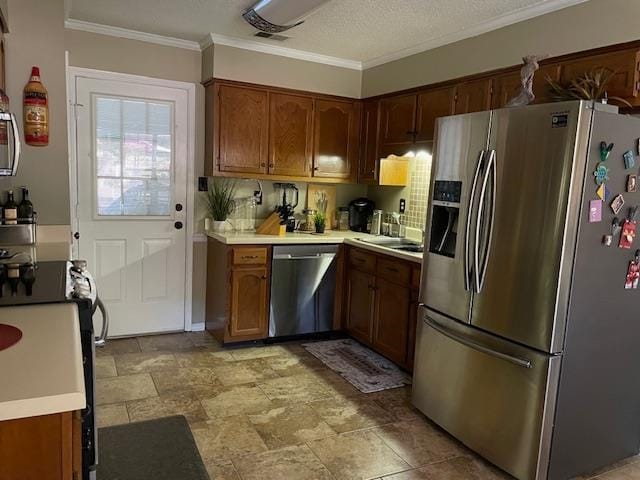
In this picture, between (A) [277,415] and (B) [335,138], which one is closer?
(A) [277,415]

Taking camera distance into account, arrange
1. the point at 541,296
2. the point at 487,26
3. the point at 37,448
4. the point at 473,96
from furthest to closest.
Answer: the point at 473,96 < the point at 487,26 < the point at 541,296 < the point at 37,448

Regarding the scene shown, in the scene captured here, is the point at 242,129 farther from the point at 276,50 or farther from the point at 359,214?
the point at 359,214

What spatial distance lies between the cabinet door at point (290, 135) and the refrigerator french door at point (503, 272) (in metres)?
1.72

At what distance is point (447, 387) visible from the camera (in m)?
2.71

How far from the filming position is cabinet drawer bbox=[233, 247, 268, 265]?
3832 mm

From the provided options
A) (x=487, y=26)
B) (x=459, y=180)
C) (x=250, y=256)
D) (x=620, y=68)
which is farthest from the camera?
(x=250, y=256)

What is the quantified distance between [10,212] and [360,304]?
2529mm

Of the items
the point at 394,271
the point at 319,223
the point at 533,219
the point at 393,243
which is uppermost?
the point at 533,219

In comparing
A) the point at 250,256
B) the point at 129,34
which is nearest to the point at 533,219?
the point at 250,256

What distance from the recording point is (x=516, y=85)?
9.91 feet

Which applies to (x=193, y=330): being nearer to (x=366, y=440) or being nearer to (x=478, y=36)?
(x=366, y=440)

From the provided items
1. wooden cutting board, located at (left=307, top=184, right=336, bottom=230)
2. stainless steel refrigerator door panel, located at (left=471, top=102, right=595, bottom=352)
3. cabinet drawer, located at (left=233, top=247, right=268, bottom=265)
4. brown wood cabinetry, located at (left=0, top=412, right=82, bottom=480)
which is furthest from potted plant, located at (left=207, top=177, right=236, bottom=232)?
brown wood cabinetry, located at (left=0, top=412, right=82, bottom=480)

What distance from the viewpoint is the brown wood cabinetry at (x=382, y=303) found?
3467mm

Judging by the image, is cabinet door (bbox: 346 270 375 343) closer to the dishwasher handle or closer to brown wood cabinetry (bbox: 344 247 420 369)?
brown wood cabinetry (bbox: 344 247 420 369)
